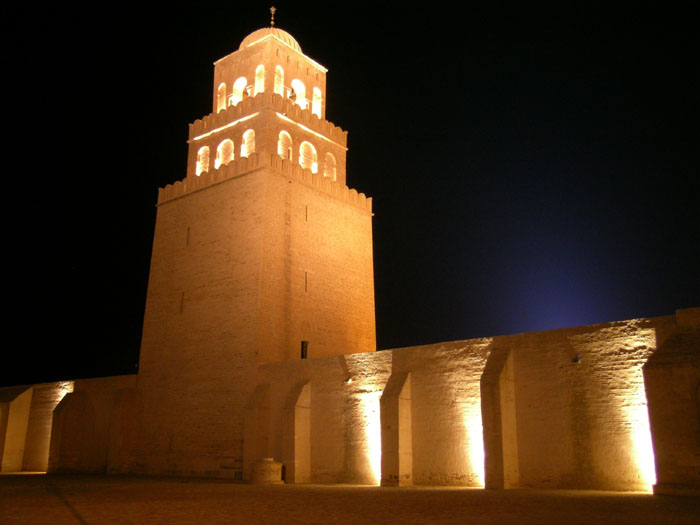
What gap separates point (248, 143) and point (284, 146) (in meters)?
1.31

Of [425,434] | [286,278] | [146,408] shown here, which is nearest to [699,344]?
[425,434]

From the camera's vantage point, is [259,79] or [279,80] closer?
[259,79]

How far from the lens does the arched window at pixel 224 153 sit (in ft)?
82.1

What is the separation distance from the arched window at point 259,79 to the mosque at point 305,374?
192 mm

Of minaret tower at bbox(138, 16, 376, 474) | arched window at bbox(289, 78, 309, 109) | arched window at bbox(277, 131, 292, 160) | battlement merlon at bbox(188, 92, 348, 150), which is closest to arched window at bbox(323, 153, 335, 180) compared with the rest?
minaret tower at bbox(138, 16, 376, 474)

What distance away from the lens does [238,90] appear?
26078mm

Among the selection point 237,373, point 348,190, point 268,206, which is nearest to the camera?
point 237,373

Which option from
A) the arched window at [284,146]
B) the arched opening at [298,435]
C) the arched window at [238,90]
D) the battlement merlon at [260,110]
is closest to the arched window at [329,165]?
the battlement merlon at [260,110]

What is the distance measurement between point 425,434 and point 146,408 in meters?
11.3

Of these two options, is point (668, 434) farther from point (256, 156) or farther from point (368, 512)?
point (256, 156)

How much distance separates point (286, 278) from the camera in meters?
22.3

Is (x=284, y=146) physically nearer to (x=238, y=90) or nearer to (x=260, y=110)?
(x=260, y=110)

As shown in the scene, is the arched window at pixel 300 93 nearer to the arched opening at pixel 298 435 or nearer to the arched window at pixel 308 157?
the arched window at pixel 308 157

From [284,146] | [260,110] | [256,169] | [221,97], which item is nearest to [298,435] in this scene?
[256,169]
